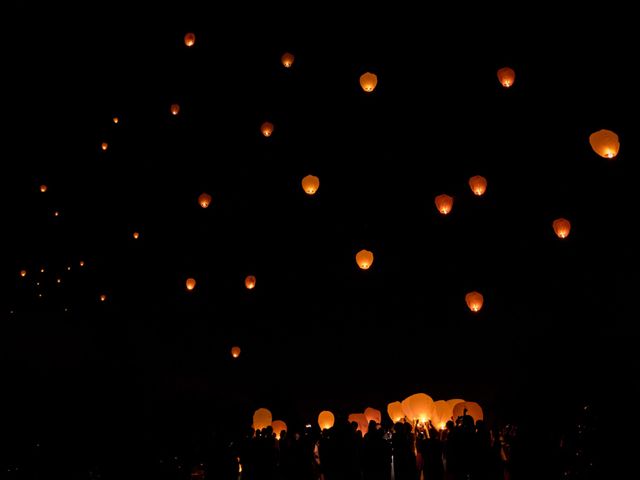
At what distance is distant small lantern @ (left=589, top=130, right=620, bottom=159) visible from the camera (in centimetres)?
508

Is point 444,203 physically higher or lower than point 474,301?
higher

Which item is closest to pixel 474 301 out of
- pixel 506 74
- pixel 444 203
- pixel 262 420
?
pixel 444 203

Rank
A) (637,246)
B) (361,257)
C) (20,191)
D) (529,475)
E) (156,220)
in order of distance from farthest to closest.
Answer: (156,220), (20,191), (637,246), (361,257), (529,475)

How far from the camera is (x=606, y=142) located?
509cm

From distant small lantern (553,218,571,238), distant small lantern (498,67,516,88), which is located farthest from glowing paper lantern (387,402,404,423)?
distant small lantern (498,67,516,88)

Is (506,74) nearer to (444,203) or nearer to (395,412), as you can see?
(444,203)

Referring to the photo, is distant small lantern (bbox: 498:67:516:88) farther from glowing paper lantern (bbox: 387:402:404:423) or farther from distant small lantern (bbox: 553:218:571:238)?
glowing paper lantern (bbox: 387:402:404:423)

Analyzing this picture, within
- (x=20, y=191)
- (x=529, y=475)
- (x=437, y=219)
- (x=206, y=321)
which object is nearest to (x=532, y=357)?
(x=437, y=219)

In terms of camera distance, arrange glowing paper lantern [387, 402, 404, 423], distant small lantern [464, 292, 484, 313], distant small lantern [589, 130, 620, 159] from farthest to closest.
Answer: glowing paper lantern [387, 402, 404, 423] < distant small lantern [464, 292, 484, 313] < distant small lantern [589, 130, 620, 159]

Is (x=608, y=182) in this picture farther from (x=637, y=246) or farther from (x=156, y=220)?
(x=156, y=220)

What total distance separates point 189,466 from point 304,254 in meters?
6.41

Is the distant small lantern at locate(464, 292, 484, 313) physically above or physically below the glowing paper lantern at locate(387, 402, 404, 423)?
above

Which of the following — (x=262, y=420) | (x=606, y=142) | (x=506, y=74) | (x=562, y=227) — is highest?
(x=506, y=74)

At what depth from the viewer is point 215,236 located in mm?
9477
